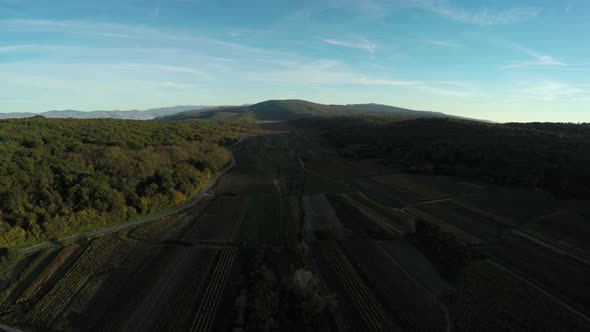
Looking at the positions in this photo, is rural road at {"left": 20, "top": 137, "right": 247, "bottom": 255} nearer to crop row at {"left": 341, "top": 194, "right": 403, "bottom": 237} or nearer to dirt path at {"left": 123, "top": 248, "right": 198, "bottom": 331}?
dirt path at {"left": 123, "top": 248, "right": 198, "bottom": 331}

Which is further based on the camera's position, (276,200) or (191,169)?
(191,169)

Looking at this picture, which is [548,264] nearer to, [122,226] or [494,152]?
[494,152]

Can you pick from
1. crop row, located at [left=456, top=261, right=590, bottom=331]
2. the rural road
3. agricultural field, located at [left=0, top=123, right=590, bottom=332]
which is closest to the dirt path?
agricultural field, located at [left=0, top=123, right=590, bottom=332]

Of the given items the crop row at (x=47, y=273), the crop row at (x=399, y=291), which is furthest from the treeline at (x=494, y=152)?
the crop row at (x=47, y=273)

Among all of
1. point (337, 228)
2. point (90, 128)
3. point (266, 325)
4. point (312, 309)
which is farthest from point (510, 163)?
point (90, 128)

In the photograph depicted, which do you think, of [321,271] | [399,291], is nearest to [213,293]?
[321,271]

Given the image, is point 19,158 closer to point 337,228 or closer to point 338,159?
point 337,228

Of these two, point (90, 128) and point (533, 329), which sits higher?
point (90, 128)
